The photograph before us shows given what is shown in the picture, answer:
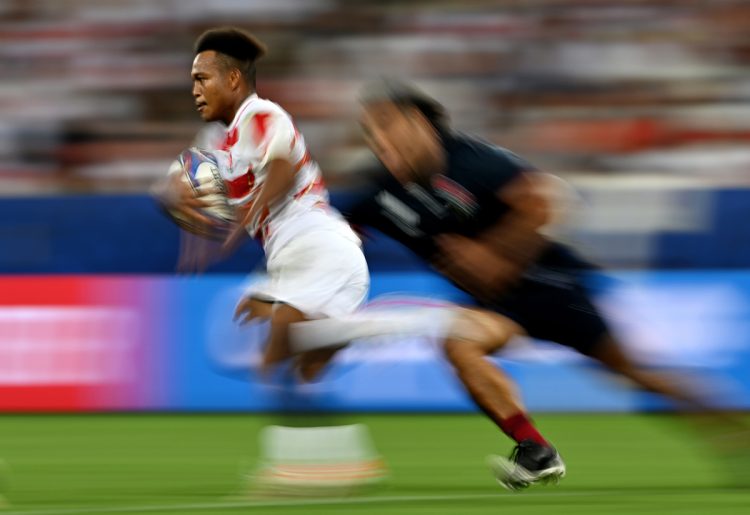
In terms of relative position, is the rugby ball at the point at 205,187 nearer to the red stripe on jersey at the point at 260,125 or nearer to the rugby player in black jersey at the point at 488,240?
the red stripe on jersey at the point at 260,125

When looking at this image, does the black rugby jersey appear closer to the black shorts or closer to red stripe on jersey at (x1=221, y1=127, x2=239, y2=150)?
the black shorts

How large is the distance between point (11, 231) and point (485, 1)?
453 cm

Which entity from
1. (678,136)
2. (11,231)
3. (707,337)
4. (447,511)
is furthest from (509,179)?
(678,136)

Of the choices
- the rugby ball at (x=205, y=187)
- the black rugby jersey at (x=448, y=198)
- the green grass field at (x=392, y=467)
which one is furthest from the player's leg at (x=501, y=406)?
the rugby ball at (x=205, y=187)

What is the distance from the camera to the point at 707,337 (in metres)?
9.44

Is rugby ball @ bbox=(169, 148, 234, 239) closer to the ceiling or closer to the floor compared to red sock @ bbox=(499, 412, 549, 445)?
closer to the ceiling

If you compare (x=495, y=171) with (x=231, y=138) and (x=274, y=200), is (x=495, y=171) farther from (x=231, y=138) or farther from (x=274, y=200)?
(x=231, y=138)

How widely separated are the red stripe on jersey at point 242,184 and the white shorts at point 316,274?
26 cm

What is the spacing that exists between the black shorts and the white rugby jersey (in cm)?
71

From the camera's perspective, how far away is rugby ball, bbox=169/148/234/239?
19.2 ft

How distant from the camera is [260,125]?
553 cm

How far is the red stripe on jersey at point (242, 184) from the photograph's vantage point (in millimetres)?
5602

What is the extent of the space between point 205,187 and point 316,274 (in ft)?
1.97

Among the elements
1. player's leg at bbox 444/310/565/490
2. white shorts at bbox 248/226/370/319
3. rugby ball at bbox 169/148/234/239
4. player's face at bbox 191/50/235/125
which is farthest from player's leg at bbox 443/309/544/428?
player's face at bbox 191/50/235/125
